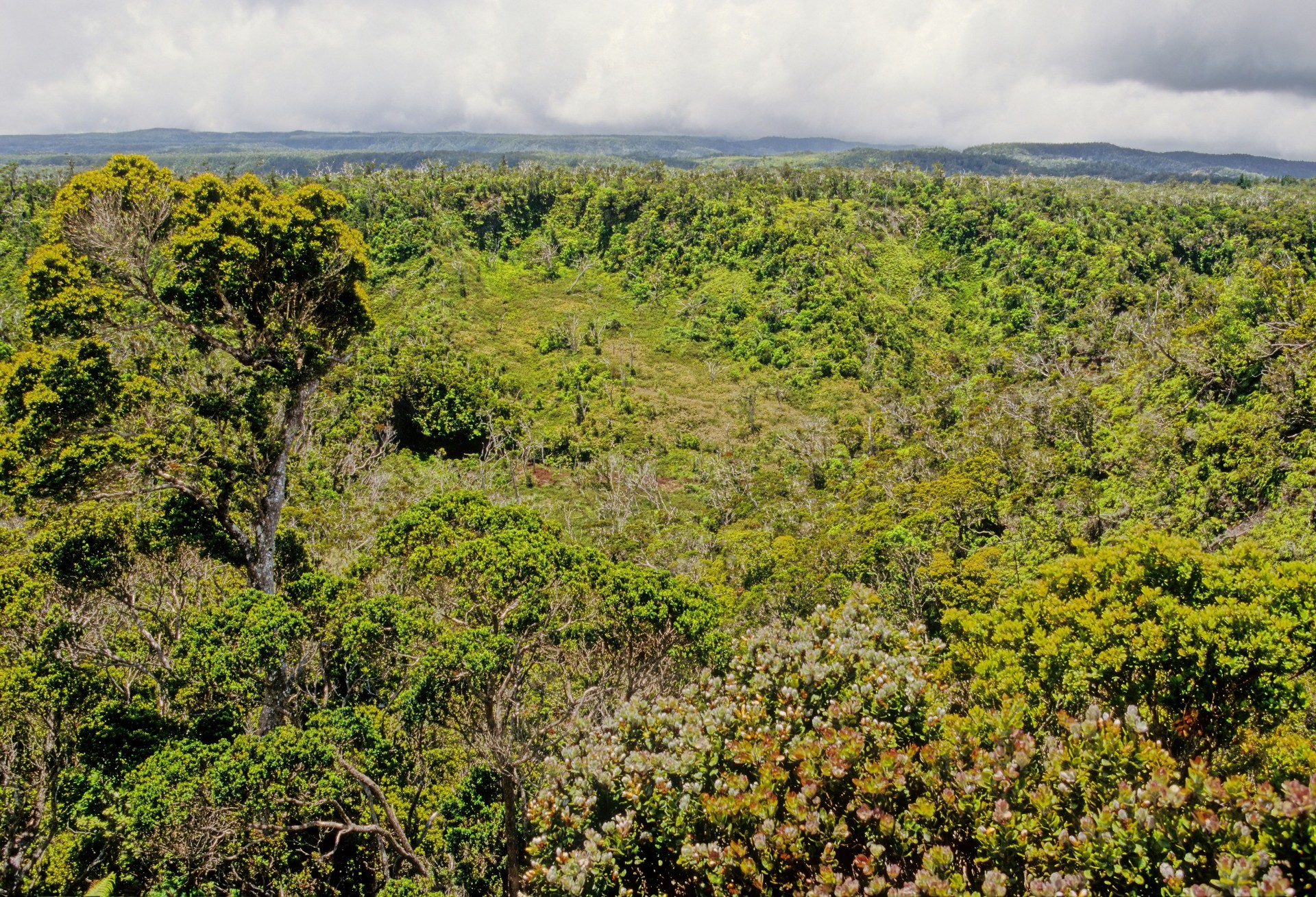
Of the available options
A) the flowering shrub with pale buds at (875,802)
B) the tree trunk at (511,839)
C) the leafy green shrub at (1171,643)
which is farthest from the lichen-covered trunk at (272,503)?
the leafy green shrub at (1171,643)

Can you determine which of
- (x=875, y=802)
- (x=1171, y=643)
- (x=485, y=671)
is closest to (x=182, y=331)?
(x=485, y=671)

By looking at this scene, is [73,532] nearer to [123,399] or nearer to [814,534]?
[123,399]

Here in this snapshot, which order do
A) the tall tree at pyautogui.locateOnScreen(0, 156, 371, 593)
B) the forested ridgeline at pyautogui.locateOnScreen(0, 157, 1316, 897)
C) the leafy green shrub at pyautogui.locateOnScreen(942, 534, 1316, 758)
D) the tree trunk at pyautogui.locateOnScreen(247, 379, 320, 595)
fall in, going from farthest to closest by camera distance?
the tree trunk at pyautogui.locateOnScreen(247, 379, 320, 595), the tall tree at pyautogui.locateOnScreen(0, 156, 371, 593), the leafy green shrub at pyautogui.locateOnScreen(942, 534, 1316, 758), the forested ridgeline at pyautogui.locateOnScreen(0, 157, 1316, 897)

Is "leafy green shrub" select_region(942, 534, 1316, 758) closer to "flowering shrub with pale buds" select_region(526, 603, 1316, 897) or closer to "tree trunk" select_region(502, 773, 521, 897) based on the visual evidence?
"flowering shrub with pale buds" select_region(526, 603, 1316, 897)

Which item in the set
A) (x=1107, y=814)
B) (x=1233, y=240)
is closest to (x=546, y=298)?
(x=1233, y=240)

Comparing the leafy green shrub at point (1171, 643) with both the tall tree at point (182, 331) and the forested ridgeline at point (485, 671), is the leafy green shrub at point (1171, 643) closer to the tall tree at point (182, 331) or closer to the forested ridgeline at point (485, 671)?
the forested ridgeline at point (485, 671)

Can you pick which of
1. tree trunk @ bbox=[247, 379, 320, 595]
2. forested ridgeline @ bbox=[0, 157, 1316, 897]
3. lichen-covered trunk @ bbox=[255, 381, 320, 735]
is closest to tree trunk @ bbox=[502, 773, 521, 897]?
forested ridgeline @ bbox=[0, 157, 1316, 897]
